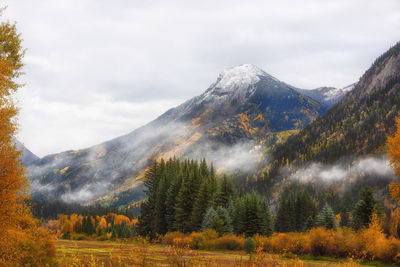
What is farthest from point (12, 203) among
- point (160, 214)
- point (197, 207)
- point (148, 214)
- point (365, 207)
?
point (148, 214)

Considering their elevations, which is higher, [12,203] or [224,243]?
[12,203]

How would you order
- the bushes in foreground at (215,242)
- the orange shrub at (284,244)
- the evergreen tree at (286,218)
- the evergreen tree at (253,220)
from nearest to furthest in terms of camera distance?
the orange shrub at (284,244), the bushes in foreground at (215,242), the evergreen tree at (253,220), the evergreen tree at (286,218)

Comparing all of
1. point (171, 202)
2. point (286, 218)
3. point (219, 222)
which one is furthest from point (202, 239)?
point (286, 218)

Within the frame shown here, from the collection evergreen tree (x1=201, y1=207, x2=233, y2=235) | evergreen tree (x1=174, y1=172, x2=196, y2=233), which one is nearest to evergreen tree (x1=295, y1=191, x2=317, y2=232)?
evergreen tree (x1=174, y1=172, x2=196, y2=233)

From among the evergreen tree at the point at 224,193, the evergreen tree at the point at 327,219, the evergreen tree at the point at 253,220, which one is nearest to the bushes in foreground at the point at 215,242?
the evergreen tree at the point at 253,220

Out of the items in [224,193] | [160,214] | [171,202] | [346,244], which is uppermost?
[224,193]

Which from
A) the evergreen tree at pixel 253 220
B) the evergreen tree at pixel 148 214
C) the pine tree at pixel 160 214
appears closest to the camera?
the evergreen tree at pixel 253 220

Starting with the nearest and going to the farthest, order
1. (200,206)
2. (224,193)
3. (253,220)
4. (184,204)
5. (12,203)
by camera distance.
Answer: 1. (12,203)
2. (253,220)
3. (200,206)
4. (184,204)
5. (224,193)

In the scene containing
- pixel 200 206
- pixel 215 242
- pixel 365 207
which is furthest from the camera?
pixel 200 206

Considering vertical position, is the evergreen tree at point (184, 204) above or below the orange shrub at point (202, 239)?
above

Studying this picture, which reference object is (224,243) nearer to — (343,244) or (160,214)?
(343,244)

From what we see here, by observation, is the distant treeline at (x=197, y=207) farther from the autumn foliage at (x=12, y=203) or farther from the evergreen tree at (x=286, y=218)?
the autumn foliage at (x=12, y=203)

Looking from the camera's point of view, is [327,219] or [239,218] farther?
[327,219]

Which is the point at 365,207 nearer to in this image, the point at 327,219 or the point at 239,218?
the point at 327,219
